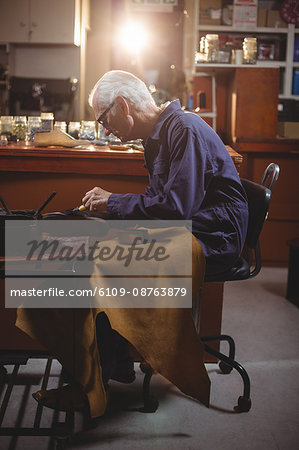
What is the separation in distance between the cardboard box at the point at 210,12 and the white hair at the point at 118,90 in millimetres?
4281

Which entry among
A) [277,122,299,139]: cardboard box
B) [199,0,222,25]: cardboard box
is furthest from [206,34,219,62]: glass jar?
[199,0,222,25]: cardboard box

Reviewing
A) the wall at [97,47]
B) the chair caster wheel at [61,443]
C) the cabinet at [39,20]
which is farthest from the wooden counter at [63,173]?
the wall at [97,47]

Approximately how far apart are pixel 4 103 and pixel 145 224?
17.3 ft

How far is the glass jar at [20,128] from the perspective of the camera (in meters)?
3.25

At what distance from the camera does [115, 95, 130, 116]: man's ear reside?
188cm

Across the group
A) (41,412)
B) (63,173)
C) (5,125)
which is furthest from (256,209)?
(5,125)

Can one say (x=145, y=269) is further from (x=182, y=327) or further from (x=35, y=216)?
(x=35, y=216)

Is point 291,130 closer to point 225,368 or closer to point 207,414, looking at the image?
point 225,368

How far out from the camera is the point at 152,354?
5.68ft

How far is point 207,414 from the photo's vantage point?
2053 mm

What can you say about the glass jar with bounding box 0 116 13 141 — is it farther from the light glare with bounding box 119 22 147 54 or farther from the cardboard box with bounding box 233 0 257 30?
the light glare with bounding box 119 22 147 54

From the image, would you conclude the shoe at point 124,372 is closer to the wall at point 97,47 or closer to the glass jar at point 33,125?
the glass jar at point 33,125

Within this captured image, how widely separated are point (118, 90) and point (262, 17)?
4.62 meters

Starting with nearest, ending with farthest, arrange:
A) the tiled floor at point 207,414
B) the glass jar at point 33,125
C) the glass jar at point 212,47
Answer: the tiled floor at point 207,414, the glass jar at point 33,125, the glass jar at point 212,47
